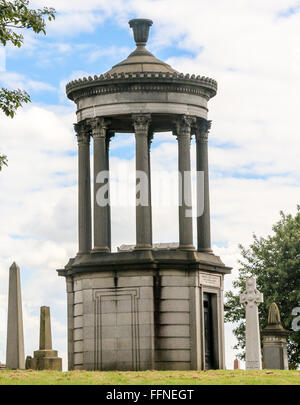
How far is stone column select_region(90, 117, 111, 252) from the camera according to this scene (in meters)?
39.3

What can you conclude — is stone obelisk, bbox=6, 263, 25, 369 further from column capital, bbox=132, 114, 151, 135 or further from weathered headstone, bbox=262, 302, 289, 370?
weathered headstone, bbox=262, 302, 289, 370

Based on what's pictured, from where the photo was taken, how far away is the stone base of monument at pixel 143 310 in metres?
38.2

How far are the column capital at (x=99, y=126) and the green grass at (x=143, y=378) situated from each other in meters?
10.8

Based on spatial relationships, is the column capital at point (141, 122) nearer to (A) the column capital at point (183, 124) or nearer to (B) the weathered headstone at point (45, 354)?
(A) the column capital at point (183, 124)

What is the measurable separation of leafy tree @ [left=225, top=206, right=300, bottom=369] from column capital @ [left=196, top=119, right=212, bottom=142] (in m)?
17.2

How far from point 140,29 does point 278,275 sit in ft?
66.6

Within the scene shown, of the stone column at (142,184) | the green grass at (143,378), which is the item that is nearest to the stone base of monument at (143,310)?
the stone column at (142,184)

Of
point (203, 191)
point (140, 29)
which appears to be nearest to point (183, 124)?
point (203, 191)

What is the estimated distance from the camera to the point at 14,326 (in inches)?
1325

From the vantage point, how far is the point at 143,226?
127 feet
